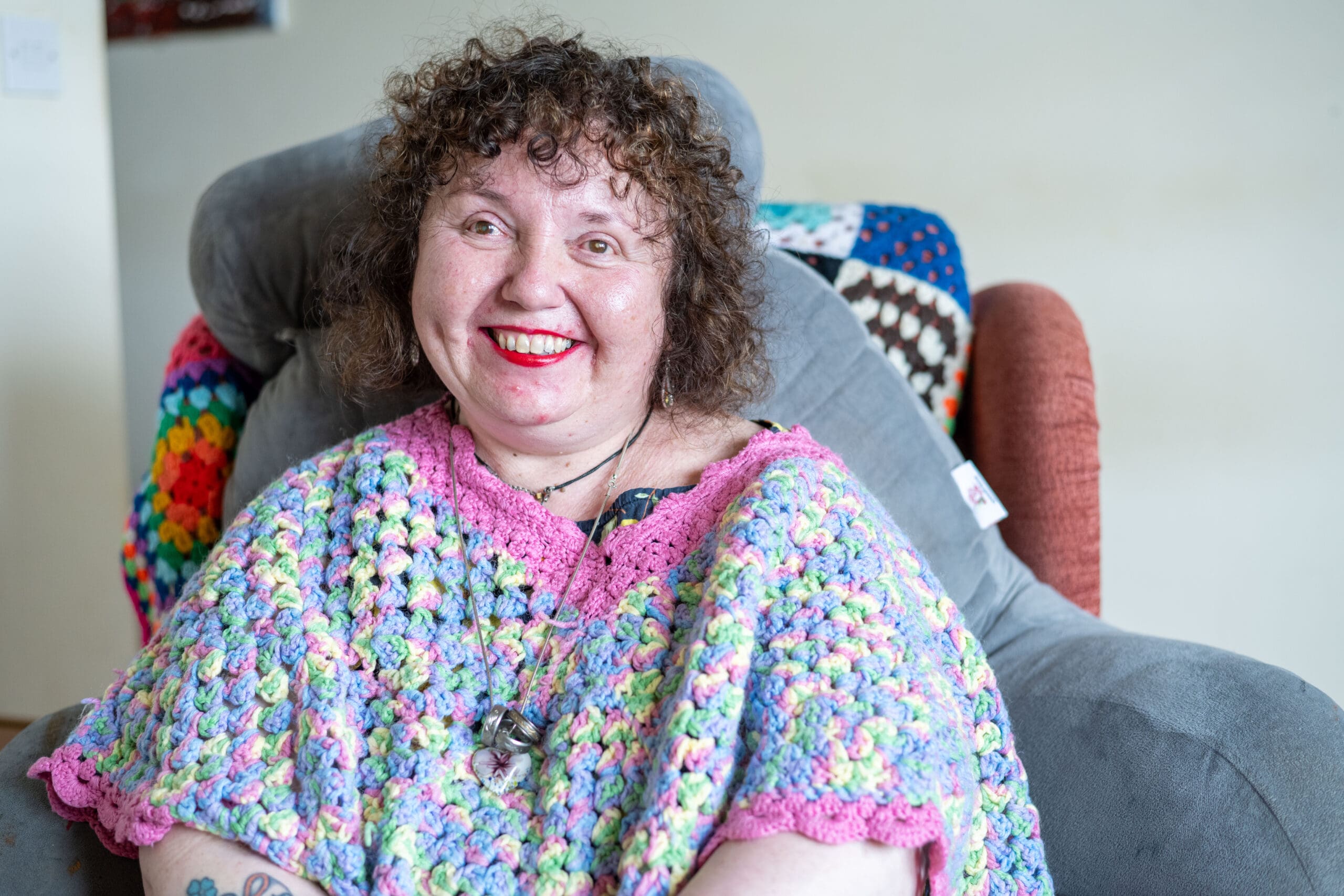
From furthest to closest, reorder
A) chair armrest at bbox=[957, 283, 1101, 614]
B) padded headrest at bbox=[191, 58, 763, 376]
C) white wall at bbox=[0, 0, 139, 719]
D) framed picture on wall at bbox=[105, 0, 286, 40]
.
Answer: framed picture on wall at bbox=[105, 0, 286, 40]
white wall at bbox=[0, 0, 139, 719]
chair armrest at bbox=[957, 283, 1101, 614]
padded headrest at bbox=[191, 58, 763, 376]

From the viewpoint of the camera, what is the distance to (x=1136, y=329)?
2.05 m

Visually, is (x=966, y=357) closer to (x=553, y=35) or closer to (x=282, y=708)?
(x=553, y=35)

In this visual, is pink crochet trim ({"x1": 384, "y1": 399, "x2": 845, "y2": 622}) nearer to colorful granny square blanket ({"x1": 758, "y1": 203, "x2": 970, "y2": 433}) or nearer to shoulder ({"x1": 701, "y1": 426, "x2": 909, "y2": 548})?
shoulder ({"x1": 701, "y1": 426, "x2": 909, "y2": 548})

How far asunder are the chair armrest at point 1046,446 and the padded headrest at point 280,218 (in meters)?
0.47

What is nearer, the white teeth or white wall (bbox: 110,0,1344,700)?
the white teeth

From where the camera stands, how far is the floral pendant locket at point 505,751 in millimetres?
891

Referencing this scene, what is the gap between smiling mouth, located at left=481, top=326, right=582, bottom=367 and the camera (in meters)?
0.98

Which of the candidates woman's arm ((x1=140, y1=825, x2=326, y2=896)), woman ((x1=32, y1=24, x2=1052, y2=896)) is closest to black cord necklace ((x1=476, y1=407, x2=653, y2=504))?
woman ((x1=32, y1=24, x2=1052, y2=896))

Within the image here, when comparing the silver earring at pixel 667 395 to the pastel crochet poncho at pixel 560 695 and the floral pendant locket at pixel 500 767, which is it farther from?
the floral pendant locket at pixel 500 767

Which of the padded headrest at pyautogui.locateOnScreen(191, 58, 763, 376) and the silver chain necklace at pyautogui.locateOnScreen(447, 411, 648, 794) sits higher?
the padded headrest at pyautogui.locateOnScreen(191, 58, 763, 376)

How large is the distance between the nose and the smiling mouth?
0.10 feet

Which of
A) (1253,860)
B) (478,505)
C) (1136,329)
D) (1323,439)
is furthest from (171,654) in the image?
(1323,439)

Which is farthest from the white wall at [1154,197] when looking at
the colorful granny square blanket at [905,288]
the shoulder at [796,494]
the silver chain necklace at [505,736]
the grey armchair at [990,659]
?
the silver chain necklace at [505,736]

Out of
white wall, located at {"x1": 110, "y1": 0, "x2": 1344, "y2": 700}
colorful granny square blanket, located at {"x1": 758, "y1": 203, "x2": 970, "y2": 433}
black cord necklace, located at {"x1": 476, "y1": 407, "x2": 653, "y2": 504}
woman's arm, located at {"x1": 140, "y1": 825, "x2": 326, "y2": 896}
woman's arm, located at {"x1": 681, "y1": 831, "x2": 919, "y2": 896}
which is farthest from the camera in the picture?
white wall, located at {"x1": 110, "y1": 0, "x2": 1344, "y2": 700}
